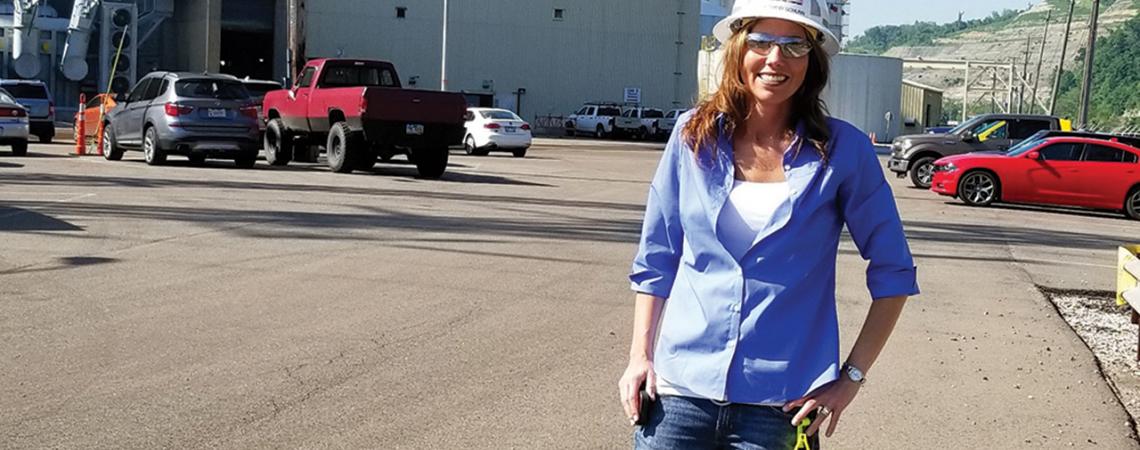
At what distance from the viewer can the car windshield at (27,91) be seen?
37.9 meters

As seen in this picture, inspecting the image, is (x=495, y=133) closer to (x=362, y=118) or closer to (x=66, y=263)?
(x=362, y=118)

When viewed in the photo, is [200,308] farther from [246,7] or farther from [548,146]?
[246,7]

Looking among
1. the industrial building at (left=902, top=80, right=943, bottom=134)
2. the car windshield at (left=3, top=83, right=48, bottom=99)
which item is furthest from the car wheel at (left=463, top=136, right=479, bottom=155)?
the industrial building at (left=902, top=80, right=943, bottom=134)

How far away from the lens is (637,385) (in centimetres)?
350

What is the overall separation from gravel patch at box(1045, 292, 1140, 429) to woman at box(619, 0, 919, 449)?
537 centimetres

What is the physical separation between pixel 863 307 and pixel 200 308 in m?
5.11

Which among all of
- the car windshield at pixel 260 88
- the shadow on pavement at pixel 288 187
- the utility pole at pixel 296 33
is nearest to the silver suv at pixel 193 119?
the shadow on pavement at pixel 288 187

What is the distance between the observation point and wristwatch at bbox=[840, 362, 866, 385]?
11.3 ft

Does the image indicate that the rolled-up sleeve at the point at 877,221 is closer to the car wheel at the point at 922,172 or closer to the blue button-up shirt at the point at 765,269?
the blue button-up shirt at the point at 765,269

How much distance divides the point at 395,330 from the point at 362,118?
51.4 ft

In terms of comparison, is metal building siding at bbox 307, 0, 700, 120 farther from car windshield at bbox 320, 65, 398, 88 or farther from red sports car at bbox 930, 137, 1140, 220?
red sports car at bbox 930, 137, 1140, 220

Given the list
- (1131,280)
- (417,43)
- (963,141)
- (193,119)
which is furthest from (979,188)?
(417,43)

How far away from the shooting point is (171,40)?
6375 centimetres

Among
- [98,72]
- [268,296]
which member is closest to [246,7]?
[98,72]
